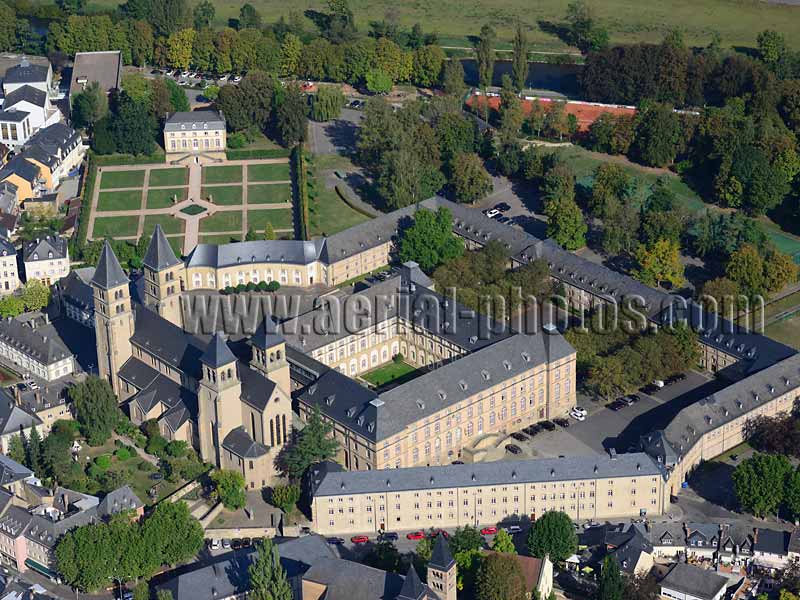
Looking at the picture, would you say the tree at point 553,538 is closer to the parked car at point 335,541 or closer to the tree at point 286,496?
the parked car at point 335,541

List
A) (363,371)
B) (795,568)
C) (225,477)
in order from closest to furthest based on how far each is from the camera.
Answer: (795,568) → (225,477) → (363,371)

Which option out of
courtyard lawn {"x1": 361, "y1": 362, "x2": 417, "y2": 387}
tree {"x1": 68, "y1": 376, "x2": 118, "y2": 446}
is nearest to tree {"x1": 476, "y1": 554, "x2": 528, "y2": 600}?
courtyard lawn {"x1": 361, "y1": 362, "x2": 417, "y2": 387}

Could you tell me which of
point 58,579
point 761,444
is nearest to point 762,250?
point 761,444

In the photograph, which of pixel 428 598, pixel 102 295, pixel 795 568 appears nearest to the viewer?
pixel 428 598

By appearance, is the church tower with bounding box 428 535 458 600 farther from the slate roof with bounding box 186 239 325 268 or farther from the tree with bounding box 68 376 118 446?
the slate roof with bounding box 186 239 325 268

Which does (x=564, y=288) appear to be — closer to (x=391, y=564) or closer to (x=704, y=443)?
(x=704, y=443)

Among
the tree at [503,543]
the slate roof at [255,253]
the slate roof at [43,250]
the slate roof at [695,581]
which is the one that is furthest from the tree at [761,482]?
the slate roof at [43,250]

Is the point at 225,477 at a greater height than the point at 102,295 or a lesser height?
lesser
